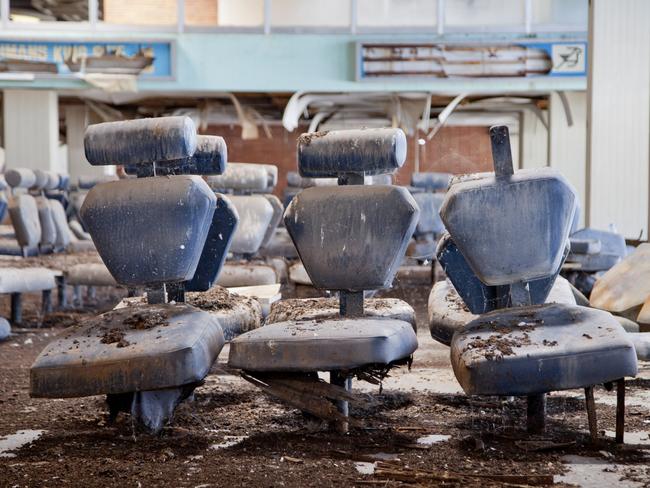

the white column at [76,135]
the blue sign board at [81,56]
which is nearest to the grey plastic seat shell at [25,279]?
the blue sign board at [81,56]

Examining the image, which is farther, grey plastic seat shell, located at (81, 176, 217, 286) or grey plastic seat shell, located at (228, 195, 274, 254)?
grey plastic seat shell, located at (228, 195, 274, 254)

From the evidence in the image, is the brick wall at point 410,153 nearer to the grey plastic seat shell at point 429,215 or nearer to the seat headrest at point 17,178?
the grey plastic seat shell at point 429,215

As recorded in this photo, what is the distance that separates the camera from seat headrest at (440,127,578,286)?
11.4ft

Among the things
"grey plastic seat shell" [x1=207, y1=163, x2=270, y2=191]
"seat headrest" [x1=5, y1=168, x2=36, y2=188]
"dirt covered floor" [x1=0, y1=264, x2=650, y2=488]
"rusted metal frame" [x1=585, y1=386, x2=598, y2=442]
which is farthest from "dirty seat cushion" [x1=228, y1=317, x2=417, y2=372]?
"seat headrest" [x1=5, y1=168, x2=36, y2=188]

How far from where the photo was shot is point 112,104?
1504cm

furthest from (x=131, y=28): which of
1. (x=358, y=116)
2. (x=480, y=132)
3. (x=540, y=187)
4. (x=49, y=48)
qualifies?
(x=540, y=187)

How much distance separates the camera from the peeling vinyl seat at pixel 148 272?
3.29 metres

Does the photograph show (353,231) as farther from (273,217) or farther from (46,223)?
(46,223)

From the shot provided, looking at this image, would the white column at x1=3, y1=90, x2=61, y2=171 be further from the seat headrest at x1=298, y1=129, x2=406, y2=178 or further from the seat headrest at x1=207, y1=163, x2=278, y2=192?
the seat headrest at x1=298, y1=129, x2=406, y2=178

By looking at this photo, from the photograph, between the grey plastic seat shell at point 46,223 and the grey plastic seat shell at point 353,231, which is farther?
the grey plastic seat shell at point 46,223

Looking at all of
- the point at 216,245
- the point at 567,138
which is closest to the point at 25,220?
the point at 216,245

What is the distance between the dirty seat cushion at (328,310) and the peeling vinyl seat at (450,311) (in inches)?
4.8

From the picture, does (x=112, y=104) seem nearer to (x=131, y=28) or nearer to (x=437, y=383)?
(x=131, y=28)

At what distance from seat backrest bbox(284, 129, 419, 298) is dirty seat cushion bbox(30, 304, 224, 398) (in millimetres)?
623
